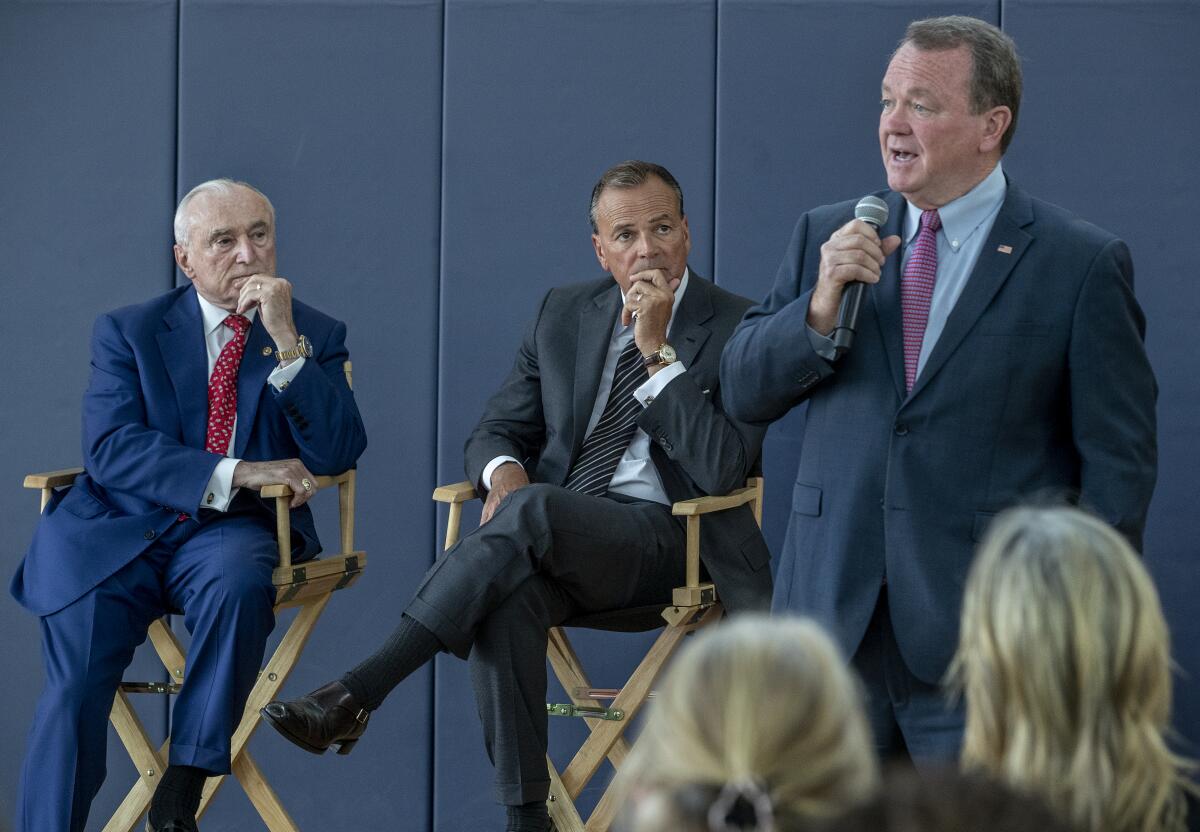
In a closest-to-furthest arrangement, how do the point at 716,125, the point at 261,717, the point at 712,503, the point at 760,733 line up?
1. the point at 760,733
2. the point at 712,503
3. the point at 261,717
4. the point at 716,125

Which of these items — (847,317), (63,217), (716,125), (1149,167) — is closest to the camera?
(847,317)

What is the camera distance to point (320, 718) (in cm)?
298

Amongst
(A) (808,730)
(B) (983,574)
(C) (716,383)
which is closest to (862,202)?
(C) (716,383)

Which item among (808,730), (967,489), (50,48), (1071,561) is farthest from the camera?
(50,48)

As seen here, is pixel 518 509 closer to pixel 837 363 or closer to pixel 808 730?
pixel 837 363

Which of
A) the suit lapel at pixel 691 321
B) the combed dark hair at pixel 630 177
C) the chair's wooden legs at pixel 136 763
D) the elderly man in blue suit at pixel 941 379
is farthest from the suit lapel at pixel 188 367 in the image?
the elderly man in blue suit at pixel 941 379

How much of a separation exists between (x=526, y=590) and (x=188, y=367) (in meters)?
1.03

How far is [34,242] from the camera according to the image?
4.23 metres

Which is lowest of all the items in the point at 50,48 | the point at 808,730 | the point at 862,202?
the point at 808,730

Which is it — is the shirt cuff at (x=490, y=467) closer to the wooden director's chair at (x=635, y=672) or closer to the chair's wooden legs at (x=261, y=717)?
the wooden director's chair at (x=635, y=672)

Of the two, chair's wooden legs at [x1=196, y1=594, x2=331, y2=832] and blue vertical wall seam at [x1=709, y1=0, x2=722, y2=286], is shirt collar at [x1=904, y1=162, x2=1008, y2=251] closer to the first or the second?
blue vertical wall seam at [x1=709, y1=0, x2=722, y2=286]

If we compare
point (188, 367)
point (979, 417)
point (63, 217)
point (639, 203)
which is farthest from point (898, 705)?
point (63, 217)

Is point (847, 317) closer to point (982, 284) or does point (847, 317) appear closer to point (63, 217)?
point (982, 284)

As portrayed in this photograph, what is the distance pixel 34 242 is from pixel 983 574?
350cm
